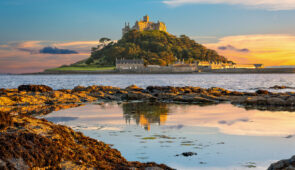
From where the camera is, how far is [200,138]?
767cm

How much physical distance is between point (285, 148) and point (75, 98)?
15065 millimetres

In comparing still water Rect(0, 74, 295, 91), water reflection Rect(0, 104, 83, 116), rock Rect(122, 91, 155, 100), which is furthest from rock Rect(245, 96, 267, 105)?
still water Rect(0, 74, 295, 91)

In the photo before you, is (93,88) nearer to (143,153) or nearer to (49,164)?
(143,153)

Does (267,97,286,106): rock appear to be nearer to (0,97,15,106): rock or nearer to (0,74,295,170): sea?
(0,74,295,170): sea

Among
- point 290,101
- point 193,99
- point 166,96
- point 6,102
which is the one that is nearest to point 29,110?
point 6,102

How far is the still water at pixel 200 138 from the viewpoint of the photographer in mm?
5836

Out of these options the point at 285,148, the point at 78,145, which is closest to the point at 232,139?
the point at 285,148

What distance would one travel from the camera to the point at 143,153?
20.5ft

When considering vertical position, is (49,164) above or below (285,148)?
above

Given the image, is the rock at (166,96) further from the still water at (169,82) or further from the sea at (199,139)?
the still water at (169,82)

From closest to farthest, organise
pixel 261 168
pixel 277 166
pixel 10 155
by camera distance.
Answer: pixel 10 155, pixel 277 166, pixel 261 168

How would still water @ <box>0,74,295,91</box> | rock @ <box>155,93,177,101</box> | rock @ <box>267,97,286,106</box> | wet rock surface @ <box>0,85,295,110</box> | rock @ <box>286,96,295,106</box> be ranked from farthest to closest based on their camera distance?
still water @ <box>0,74,295,91</box> < rock @ <box>155,93,177,101</box> < wet rock surface @ <box>0,85,295,110</box> < rock @ <box>267,97,286,106</box> < rock @ <box>286,96,295,106</box>

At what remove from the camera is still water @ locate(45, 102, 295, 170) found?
584 centimetres

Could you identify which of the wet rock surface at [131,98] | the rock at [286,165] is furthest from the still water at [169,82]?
the rock at [286,165]
